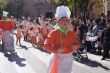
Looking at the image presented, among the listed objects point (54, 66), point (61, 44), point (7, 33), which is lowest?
point (7, 33)

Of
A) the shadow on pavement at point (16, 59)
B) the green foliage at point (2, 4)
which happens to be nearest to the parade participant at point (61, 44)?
the shadow on pavement at point (16, 59)

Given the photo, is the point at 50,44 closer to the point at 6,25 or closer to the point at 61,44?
the point at 61,44

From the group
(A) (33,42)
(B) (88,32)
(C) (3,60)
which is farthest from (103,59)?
(A) (33,42)

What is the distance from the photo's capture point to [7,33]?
17.0 metres

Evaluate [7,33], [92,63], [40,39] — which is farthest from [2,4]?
[92,63]

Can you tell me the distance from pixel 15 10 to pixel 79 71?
59918mm

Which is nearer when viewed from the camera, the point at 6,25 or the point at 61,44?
the point at 61,44

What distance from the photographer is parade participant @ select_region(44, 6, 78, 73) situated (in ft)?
22.2

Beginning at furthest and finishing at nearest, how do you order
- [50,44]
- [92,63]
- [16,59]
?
1. [16,59]
2. [92,63]
3. [50,44]

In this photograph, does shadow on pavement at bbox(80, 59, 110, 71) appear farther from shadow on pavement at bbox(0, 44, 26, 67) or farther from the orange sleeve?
the orange sleeve

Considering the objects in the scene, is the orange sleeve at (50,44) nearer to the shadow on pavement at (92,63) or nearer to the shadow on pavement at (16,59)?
the shadow on pavement at (92,63)

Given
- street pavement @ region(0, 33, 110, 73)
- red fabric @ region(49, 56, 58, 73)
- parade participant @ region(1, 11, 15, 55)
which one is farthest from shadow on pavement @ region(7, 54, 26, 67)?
red fabric @ region(49, 56, 58, 73)

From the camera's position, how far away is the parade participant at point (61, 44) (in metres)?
6.78

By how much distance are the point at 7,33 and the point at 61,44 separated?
10.4m
